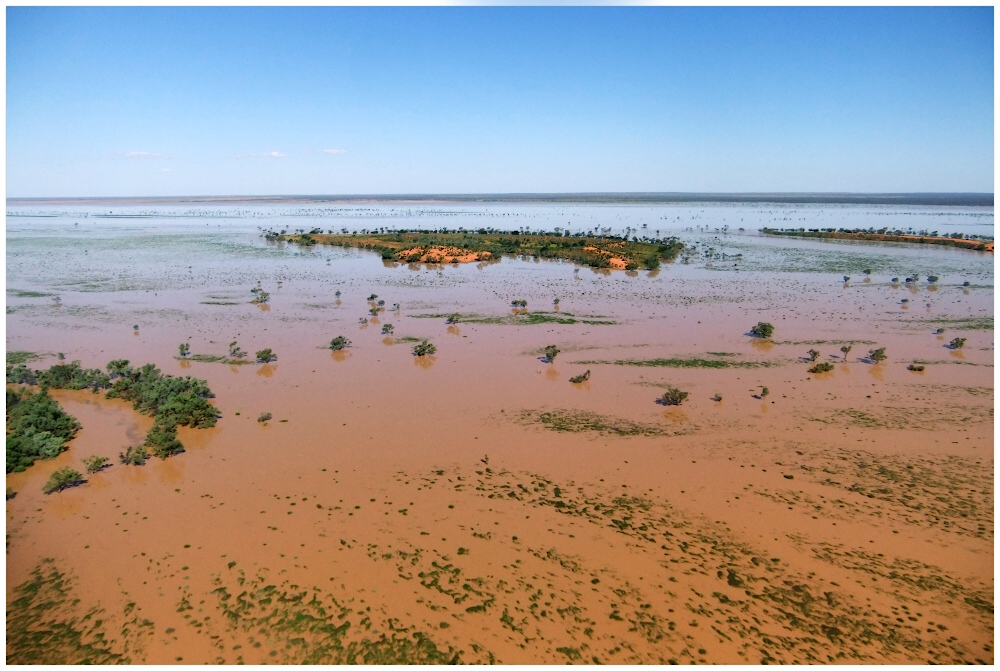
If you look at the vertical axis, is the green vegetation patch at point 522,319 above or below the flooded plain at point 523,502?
above

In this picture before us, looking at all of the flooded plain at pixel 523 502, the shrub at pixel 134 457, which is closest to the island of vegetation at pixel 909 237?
the flooded plain at pixel 523 502

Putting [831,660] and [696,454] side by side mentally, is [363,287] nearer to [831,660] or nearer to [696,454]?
[696,454]

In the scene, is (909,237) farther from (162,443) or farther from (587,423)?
(162,443)

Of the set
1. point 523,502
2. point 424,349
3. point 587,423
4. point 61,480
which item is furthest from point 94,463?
point 587,423

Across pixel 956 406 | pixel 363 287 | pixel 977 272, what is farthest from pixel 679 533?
pixel 977 272

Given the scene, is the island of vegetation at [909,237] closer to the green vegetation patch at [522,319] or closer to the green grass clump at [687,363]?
the green grass clump at [687,363]

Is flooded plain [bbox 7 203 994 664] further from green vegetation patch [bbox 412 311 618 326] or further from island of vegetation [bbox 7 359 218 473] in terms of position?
green vegetation patch [bbox 412 311 618 326]
